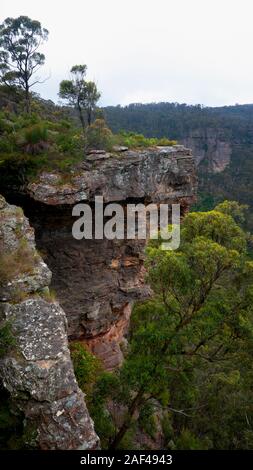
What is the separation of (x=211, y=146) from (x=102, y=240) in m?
82.8

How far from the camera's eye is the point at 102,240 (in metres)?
15.0

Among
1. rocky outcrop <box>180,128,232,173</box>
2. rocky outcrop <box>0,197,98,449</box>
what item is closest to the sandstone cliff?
rocky outcrop <box>0,197,98,449</box>

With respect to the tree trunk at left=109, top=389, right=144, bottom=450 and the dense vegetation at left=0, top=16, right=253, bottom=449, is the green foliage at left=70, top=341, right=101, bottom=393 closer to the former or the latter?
the dense vegetation at left=0, top=16, right=253, bottom=449

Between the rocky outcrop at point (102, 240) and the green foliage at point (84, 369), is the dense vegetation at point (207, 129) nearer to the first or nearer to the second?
the rocky outcrop at point (102, 240)

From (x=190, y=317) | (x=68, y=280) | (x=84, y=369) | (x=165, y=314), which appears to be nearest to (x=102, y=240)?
(x=68, y=280)

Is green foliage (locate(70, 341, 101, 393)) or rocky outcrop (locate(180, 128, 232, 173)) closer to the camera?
green foliage (locate(70, 341, 101, 393))

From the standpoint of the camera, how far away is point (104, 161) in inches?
546

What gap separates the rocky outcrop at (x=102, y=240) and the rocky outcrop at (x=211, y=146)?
75864mm

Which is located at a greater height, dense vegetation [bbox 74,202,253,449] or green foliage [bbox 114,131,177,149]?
green foliage [bbox 114,131,177,149]

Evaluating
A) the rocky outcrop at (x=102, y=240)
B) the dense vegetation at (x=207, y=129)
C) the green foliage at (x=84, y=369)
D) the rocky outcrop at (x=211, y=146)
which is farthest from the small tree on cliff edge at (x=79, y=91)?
the rocky outcrop at (x=211, y=146)

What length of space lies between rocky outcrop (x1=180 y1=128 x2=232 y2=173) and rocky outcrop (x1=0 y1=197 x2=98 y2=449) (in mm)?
83674

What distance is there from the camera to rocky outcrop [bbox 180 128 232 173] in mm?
89500

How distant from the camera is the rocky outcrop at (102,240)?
1321 centimetres

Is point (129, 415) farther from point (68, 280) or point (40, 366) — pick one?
point (68, 280)
